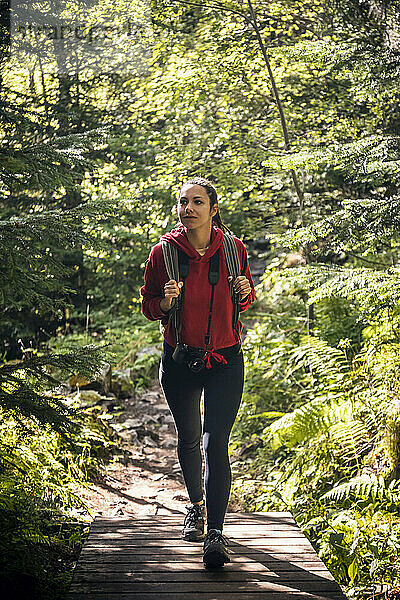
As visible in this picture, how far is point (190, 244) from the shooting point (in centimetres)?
370

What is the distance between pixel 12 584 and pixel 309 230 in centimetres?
356

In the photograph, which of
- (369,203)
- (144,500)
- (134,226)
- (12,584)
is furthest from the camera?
(134,226)

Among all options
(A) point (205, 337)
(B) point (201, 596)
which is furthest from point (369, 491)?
(A) point (205, 337)

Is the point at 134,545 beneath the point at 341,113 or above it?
beneath

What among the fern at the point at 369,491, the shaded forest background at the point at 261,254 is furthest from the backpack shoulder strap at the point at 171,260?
the fern at the point at 369,491

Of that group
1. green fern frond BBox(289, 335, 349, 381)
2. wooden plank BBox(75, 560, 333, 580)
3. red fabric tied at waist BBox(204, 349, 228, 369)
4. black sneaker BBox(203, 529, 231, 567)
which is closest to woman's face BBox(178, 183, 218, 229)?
red fabric tied at waist BBox(204, 349, 228, 369)

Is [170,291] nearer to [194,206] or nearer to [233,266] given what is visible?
[233,266]

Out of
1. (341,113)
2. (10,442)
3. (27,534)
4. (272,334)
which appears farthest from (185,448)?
(341,113)

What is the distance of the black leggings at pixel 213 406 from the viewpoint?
3.56 metres

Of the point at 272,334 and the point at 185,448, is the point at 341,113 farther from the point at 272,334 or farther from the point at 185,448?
the point at 185,448

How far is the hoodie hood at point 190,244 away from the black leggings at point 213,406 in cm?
54

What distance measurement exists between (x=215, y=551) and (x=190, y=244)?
Result: 170 centimetres

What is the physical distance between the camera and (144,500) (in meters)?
6.31

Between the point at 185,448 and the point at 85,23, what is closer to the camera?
the point at 185,448
